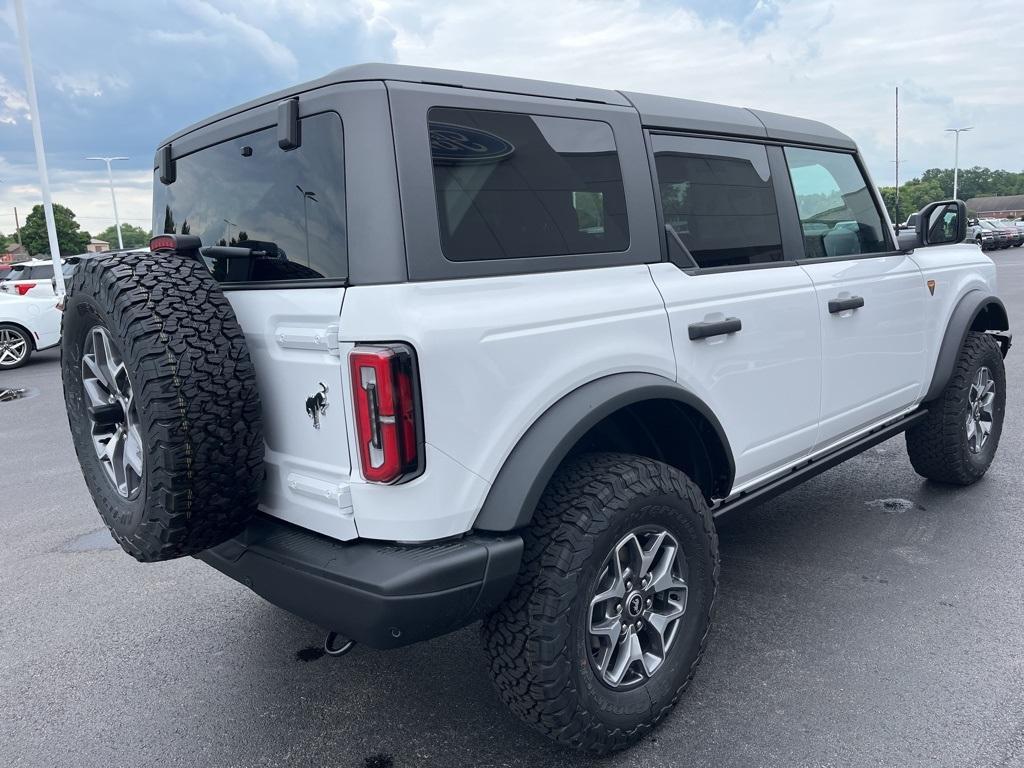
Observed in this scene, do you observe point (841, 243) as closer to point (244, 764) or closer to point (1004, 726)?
point (1004, 726)

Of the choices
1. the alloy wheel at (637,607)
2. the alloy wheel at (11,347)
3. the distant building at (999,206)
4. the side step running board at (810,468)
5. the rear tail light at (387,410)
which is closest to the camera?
the rear tail light at (387,410)

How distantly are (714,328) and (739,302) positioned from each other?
0.23m

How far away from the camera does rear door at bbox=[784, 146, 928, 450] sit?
11.5 feet

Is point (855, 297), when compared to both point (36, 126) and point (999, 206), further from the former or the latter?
point (999, 206)

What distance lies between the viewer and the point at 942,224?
13.8ft

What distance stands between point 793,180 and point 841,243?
0.45 metres

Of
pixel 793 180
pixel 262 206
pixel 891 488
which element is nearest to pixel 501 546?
pixel 262 206

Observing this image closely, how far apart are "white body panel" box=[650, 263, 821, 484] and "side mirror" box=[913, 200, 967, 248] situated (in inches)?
48.5

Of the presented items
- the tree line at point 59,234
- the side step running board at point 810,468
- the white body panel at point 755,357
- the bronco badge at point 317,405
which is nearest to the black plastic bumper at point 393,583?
the bronco badge at point 317,405

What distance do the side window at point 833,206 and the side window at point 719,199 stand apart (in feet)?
0.85

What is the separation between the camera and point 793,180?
3500mm

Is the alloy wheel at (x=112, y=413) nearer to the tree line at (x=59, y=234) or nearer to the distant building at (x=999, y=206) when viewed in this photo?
the tree line at (x=59, y=234)

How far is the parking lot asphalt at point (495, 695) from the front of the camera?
2568 mm

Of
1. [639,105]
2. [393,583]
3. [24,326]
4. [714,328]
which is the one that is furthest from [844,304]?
[24,326]
